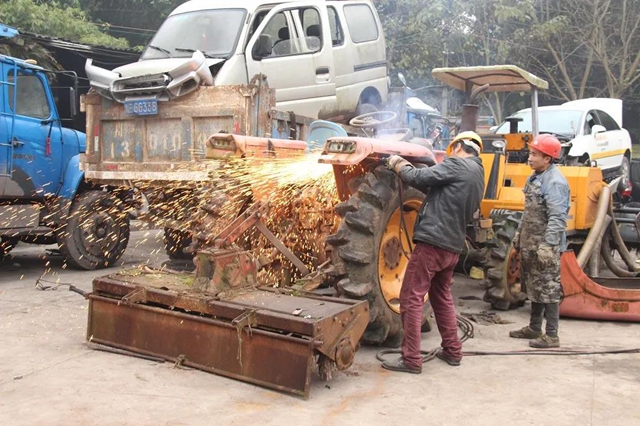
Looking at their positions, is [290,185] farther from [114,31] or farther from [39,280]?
[114,31]

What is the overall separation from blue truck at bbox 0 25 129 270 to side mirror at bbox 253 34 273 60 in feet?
8.42

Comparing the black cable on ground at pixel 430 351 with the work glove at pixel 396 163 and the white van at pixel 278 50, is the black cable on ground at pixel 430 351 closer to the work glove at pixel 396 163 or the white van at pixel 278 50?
the work glove at pixel 396 163

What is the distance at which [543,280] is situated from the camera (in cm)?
597

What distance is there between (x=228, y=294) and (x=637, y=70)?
19.8m

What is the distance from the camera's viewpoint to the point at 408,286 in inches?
199

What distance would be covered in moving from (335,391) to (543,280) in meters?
2.36

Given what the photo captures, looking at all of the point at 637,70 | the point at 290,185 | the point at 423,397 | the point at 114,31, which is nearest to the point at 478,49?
the point at 637,70

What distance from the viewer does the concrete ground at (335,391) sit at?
4152 mm

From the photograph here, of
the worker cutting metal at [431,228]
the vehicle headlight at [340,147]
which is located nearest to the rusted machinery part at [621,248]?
the worker cutting metal at [431,228]

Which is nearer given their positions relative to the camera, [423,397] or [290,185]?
[423,397]

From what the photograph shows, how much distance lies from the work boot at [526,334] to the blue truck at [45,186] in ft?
18.1

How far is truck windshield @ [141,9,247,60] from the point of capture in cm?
862

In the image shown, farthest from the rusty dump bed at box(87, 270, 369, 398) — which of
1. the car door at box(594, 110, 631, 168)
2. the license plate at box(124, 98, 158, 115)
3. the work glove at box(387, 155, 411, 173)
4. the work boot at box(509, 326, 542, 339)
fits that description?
the car door at box(594, 110, 631, 168)

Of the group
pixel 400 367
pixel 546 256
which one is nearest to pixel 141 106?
pixel 400 367
